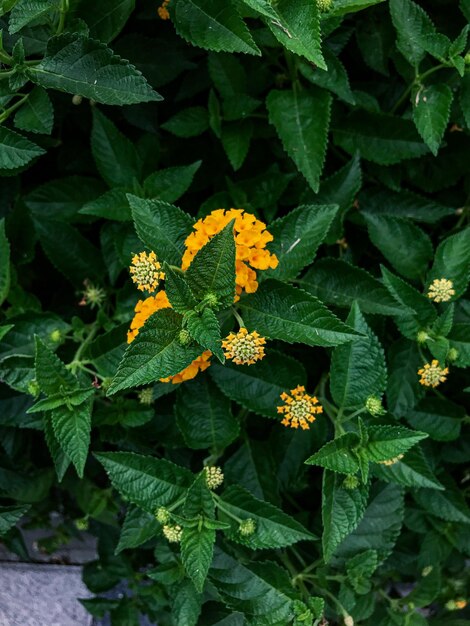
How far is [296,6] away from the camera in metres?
1.08

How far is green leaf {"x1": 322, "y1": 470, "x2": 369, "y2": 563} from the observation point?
1.18 meters

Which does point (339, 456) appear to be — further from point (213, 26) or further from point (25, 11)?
point (25, 11)

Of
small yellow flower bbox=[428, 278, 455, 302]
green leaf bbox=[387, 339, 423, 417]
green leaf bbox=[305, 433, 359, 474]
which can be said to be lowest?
green leaf bbox=[387, 339, 423, 417]

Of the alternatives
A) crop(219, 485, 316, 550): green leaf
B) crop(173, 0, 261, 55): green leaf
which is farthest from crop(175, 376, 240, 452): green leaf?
crop(173, 0, 261, 55): green leaf

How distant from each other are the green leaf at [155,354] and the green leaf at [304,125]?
0.44 meters

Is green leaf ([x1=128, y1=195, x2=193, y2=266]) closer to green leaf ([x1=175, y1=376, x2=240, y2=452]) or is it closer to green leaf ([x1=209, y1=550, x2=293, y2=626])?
green leaf ([x1=175, y1=376, x2=240, y2=452])

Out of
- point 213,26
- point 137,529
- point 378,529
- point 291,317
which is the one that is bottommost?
point 378,529

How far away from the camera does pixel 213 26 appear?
1130 millimetres

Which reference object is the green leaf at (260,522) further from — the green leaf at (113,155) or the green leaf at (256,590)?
the green leaf at (113,155)

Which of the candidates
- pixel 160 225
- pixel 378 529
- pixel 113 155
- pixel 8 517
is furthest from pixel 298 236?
pixel 8 517

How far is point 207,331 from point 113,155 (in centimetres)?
63

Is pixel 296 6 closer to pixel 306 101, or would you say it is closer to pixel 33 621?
pixel 306 101

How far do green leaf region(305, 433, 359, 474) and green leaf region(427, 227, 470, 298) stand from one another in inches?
15.3

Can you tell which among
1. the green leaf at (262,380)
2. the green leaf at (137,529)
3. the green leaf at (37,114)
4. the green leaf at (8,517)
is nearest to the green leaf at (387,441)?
the green leaf at (262,380)
